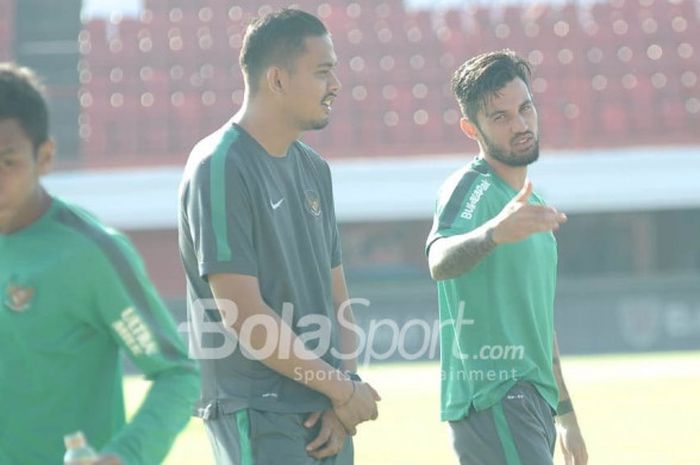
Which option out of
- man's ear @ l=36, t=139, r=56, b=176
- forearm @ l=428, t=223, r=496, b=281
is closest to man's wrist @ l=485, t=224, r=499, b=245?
forearm @ l=428, t=223, r=496, b=281

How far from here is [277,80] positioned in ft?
12.6

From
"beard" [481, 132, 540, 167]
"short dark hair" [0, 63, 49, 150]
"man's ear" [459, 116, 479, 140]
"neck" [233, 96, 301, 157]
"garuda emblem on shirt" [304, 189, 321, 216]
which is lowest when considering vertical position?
"garuda emblem on shirt" [304, 189, 321, 216]

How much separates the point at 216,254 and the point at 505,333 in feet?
3.46

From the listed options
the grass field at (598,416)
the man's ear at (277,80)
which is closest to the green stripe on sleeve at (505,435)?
the man's ear at (277,80)

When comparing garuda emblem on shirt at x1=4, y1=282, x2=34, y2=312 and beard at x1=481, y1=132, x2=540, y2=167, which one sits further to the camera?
beard at x1=481, y1=132, x2=540, y2=167

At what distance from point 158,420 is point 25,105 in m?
0.69

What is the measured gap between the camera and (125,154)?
2316 cm

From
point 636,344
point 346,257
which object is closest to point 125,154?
point 346,257

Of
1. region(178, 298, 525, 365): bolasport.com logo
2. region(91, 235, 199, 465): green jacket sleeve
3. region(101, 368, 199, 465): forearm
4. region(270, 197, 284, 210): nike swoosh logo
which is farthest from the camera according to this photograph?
region(270, 197, 284, 210): nike swoosh logo

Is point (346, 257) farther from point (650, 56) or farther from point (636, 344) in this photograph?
point (650, 56)

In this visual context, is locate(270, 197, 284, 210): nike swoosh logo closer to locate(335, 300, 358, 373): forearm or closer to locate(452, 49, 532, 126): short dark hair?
locate(335, 300, 358, 373): forearm

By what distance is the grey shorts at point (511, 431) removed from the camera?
4.23m

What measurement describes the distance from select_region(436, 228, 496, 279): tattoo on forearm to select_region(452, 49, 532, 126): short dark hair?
2.25 feet

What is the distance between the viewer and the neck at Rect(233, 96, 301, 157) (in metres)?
3.80
